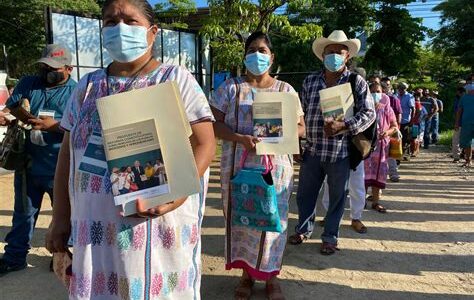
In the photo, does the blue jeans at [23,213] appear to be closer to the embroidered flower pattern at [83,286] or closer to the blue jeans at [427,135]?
the embroidered flower pattern at [83,286]

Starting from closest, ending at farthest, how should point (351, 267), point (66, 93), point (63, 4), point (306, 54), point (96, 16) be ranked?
1. point (66, 93)
2. point (351, 267)
3. point (96, 16)
4. point (63, 4)
5. point (306, 54)

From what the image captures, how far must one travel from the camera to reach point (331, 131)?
3.54 metres

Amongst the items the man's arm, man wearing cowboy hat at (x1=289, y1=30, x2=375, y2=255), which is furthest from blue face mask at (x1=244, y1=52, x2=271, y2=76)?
the man's arm

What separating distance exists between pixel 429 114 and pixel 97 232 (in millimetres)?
12929

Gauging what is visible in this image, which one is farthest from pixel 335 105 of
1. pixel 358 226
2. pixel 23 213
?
pixel 23 213

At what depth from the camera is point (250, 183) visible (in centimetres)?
290

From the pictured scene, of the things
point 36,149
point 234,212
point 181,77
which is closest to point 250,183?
point 234,212

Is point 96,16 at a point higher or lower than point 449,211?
higher

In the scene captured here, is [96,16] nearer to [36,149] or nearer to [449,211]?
[36,149]

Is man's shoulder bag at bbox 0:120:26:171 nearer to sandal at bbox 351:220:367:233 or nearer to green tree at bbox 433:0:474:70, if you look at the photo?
sandal at bbox 351:220:367:233

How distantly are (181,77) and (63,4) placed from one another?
23.3 m

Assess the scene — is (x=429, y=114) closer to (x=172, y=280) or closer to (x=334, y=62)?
(x=334, y=62)

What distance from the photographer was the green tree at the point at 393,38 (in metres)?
27.1

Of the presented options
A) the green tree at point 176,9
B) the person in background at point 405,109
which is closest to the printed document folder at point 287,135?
the person in background at point 405,109
